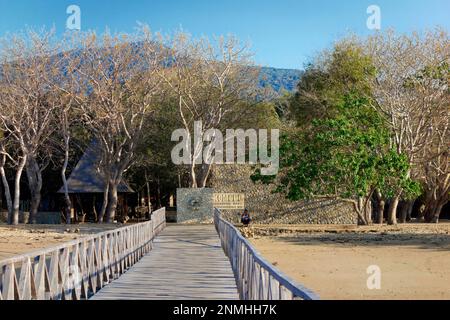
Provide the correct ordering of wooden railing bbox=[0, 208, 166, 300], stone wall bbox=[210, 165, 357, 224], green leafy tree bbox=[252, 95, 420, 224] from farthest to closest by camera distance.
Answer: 1. stone wall bbox=[210, 165, 357, 224]
2. green leafy tree bbox=[252, 95, 420, 224]
3. wooden railing bbox=[0, 208, 166, 300]

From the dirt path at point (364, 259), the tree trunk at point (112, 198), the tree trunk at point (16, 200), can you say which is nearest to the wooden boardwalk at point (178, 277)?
the dirt path at point (364, 259)

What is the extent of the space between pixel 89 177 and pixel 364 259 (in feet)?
72.0

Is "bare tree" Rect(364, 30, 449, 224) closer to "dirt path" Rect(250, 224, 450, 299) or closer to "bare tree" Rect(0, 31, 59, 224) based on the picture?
"dirt path" Rect(250, 224, 450, 299)

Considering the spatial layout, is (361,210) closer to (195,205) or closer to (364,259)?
(195,205)

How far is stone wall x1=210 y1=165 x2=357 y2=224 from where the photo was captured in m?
33.7

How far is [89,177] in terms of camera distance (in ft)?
127

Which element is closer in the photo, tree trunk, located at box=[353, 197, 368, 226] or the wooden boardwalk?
the wooden boardwalk

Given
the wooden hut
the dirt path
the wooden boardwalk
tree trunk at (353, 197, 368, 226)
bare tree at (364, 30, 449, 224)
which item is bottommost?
the dirt path

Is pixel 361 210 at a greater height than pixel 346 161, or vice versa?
pixel 346 161

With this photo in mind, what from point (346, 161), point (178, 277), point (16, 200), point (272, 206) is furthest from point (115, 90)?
point (178, 277)

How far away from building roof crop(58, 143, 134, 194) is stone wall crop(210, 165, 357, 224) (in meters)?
6.82

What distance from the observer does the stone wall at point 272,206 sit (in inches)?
1328

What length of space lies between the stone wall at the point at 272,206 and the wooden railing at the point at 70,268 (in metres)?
18.8

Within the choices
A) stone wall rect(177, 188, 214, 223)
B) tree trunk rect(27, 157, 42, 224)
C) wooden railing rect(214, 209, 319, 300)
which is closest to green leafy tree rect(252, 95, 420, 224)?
stone wall rect(177, 188, 214, 223)
